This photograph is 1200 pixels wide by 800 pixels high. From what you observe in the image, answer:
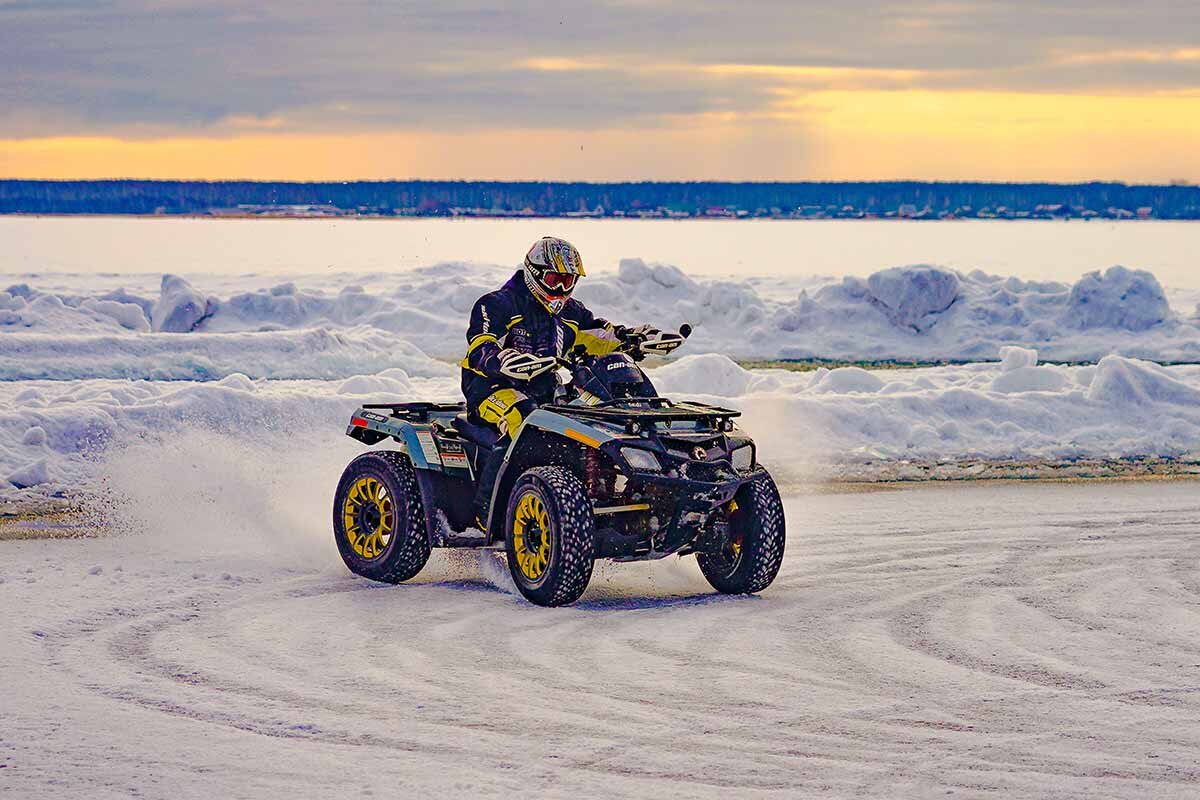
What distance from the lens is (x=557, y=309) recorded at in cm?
1116

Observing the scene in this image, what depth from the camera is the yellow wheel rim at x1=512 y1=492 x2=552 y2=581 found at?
10336 millimetres

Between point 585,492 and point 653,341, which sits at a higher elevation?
point 653,341

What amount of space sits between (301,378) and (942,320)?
14367 millimetres

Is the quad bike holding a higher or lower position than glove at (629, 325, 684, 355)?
lower

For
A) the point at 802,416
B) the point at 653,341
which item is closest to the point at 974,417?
the point at 802,416

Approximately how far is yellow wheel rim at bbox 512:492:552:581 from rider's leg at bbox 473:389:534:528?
1.32ft

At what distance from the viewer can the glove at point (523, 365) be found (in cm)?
1052

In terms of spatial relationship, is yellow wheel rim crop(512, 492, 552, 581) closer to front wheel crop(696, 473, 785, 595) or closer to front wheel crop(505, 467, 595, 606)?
front wheel crop(505, 467, 595, 606)

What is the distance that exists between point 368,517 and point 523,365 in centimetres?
169

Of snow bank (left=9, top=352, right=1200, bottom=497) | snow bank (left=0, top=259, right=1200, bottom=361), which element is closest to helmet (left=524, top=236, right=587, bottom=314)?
snow bank (left=9, top=352, right=1200, bottom=497)

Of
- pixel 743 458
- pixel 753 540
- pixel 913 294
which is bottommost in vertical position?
pixel 753 540

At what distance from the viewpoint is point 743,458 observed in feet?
35.5

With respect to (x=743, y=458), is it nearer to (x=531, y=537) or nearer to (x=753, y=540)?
(x=753, y=540)

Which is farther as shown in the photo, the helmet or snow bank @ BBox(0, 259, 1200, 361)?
snow bank @ BBox(0, 259, 1200, 361)
